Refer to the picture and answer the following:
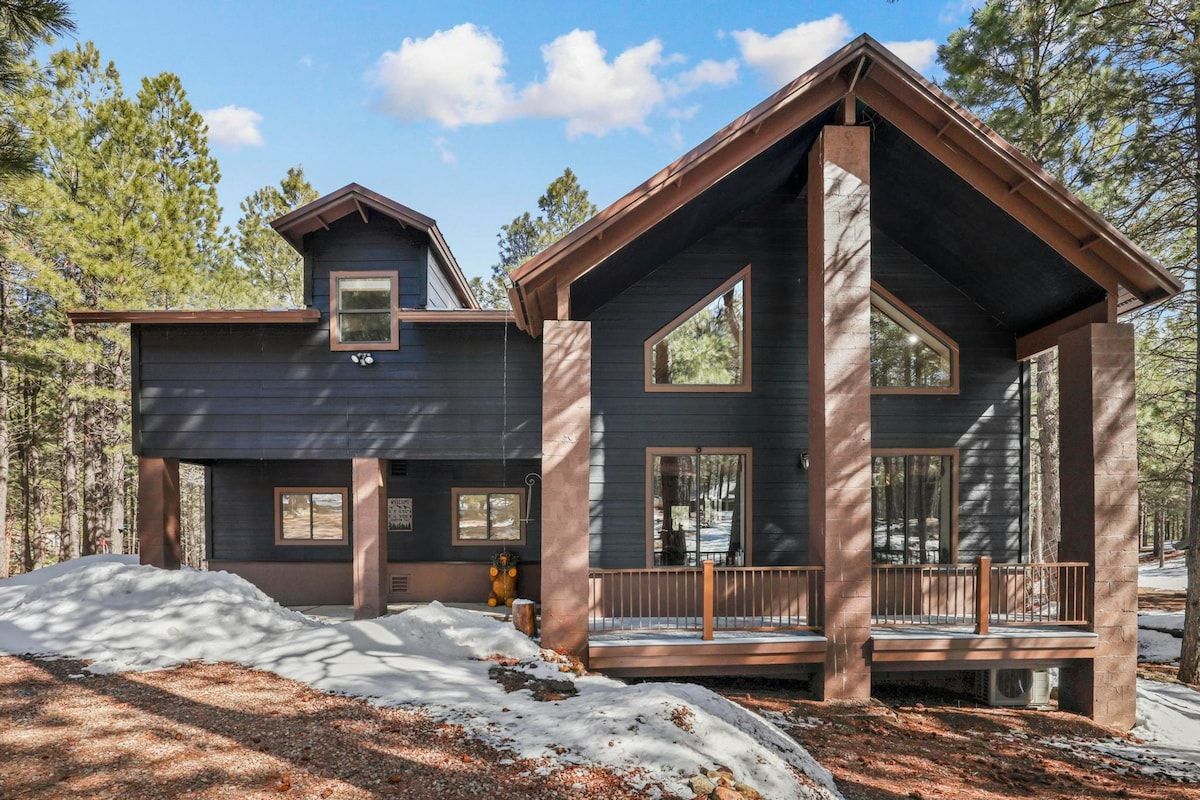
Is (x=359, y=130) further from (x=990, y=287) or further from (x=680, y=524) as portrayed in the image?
(x=990, y=287)

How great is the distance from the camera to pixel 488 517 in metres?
11.5

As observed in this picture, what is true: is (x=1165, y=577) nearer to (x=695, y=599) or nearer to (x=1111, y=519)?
(x=1111, y=519)

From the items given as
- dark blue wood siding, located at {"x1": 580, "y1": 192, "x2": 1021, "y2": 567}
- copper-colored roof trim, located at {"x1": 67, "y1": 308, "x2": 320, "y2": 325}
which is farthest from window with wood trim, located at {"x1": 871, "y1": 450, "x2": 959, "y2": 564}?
copper-colored roof trim, located at {"x1": 67, "y1": 308, "x2": 320, "y2": 325}

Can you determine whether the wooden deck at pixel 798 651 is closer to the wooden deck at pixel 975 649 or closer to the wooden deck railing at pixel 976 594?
the wooden deck at pixel 975 649

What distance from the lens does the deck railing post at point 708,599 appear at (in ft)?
25.3

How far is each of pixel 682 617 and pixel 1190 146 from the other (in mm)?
11234

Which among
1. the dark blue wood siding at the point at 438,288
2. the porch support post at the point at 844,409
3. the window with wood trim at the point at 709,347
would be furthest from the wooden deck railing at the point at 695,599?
the dark blue wood siding at the point at 438,288

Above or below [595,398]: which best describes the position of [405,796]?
below

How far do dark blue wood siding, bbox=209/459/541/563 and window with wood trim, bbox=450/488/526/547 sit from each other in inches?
5.1

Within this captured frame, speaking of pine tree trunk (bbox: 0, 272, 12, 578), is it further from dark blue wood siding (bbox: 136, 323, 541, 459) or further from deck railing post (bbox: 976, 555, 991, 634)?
deck railing post (bbox: 976, 555, 991, 634)

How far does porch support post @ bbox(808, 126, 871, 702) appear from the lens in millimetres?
7703

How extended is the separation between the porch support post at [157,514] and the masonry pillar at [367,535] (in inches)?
121

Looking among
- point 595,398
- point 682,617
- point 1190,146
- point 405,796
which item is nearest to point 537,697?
point 405,796

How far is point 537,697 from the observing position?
6.18m
